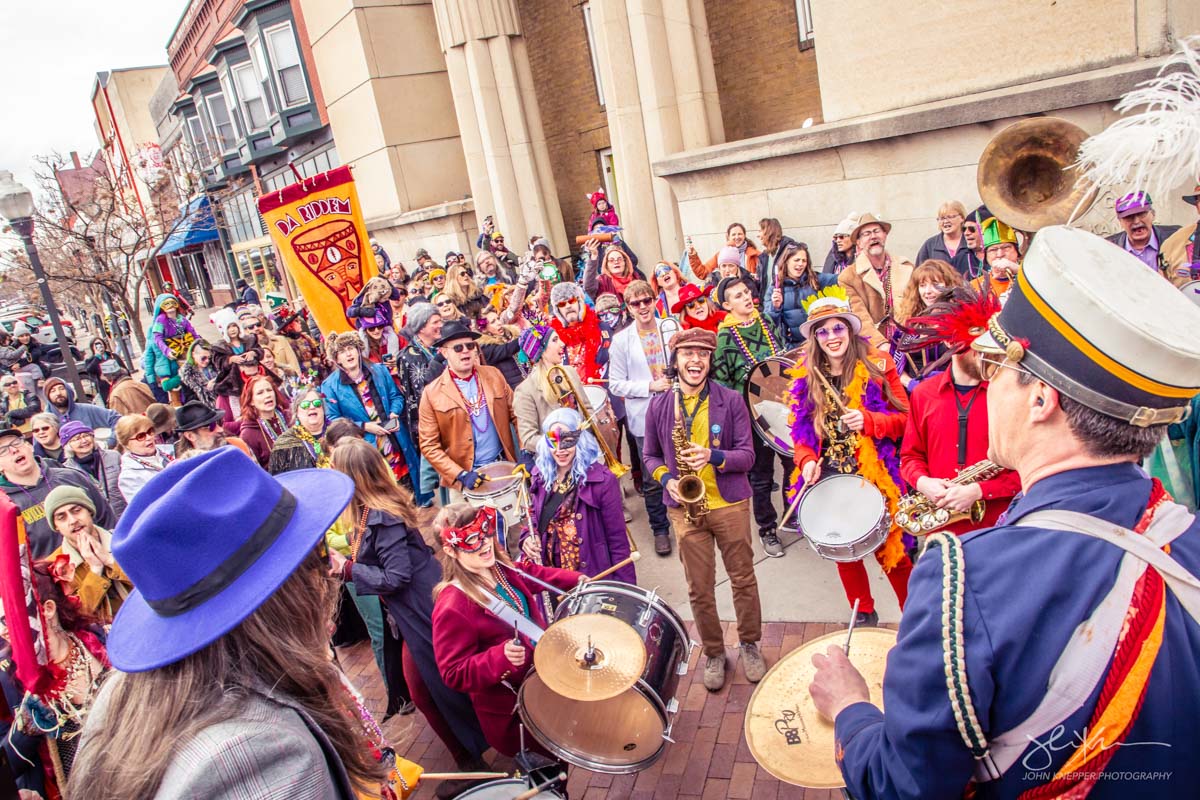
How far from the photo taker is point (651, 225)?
40.2 feet

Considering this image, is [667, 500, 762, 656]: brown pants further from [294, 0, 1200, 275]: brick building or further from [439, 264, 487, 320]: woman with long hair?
[439, 264, 487, 320]: woman with long hair

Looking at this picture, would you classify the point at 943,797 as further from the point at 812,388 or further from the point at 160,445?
the point at 160,445

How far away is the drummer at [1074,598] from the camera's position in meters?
1.36

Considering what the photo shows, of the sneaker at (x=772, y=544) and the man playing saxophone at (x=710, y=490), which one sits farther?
the sneaker at (x=772, y=544)

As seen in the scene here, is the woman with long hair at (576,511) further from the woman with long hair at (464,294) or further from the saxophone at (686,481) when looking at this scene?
the woman with long hair at (464,294)

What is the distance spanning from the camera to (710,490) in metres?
4.31

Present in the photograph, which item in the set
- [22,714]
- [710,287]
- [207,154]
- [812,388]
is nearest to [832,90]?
[710,287]

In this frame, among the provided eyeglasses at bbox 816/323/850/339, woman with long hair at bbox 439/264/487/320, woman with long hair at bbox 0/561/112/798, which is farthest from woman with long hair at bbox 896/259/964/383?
woman with long hair at bbox 439/264/487/320

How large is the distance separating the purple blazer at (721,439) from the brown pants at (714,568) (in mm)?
140

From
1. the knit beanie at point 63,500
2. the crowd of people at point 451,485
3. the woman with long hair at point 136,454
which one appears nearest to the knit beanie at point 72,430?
the crowd of people at point 451,485

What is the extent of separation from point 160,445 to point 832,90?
8.35 m

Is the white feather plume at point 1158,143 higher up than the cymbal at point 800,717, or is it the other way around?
the white feather plume at point 1158,143

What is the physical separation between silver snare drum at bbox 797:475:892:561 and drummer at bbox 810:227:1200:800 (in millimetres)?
2411

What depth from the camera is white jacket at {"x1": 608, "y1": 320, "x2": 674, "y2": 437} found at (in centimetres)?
607
